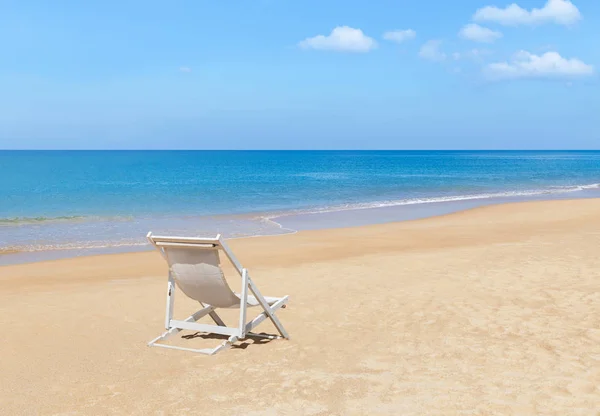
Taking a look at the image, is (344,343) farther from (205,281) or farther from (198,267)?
(198,267)

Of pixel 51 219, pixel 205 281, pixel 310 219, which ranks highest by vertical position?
pixel 205 281

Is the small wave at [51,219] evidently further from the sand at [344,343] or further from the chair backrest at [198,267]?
the chair backrest at [198,267]

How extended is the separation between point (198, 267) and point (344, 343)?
1600mm

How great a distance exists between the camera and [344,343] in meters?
5.71

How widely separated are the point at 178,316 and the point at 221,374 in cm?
220

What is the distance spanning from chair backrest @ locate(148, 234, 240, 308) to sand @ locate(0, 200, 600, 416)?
1.81 feet

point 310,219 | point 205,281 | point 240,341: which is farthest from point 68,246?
point 205,281

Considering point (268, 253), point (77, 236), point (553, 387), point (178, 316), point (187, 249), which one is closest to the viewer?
point (553, 387)

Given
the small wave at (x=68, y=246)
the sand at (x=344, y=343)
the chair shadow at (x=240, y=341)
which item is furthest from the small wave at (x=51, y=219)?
the chair shadow at (x=240, y=341)

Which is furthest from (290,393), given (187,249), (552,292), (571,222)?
(571,222)

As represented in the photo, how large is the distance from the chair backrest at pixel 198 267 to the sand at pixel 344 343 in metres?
0.55

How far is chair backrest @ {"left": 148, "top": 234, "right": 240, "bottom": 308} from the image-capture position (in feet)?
17.0

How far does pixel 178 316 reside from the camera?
6.96m

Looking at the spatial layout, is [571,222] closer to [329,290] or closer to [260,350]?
[329,290]
